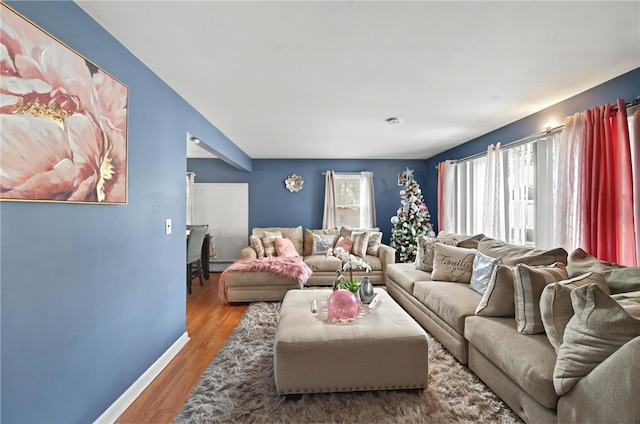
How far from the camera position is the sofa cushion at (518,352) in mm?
1538

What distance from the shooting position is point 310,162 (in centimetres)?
623

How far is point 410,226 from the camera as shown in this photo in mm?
5453

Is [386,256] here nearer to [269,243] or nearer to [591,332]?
[269,243]

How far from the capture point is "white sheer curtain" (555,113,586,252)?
263 cm

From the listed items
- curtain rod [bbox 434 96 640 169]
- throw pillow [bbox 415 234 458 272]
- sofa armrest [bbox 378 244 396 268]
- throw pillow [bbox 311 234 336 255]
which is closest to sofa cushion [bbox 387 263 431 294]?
throw pillow [bbox 415 234 458 272]

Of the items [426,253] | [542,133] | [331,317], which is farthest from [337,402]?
[542,133]

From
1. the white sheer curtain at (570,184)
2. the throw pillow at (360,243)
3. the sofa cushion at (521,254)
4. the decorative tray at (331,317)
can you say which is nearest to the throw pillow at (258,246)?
the throw pillow at (360,243)

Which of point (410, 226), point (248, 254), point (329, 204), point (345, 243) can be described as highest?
point (329, 204)

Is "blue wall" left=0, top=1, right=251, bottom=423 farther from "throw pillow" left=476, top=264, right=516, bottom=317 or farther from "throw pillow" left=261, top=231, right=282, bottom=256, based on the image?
"throw pillow" left=476, top=264, right=516, bottom=317

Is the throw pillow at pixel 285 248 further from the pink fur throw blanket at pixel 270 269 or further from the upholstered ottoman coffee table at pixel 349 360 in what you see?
the upholstered ottoman coffee table at pixel 349 360

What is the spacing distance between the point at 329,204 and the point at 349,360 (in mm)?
4377

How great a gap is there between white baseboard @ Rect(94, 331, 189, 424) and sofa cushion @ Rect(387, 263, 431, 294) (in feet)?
8.39

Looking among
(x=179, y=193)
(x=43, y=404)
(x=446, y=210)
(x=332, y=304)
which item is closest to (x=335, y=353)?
(x=332, y=304)

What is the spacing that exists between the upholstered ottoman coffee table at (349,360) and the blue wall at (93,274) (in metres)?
1.07
